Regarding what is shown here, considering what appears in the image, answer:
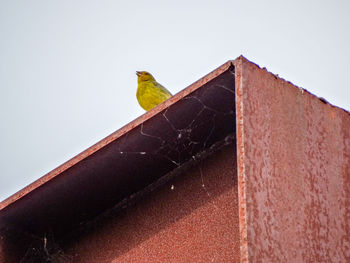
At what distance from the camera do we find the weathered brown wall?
3.98 m

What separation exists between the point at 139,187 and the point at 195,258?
2.09 ft

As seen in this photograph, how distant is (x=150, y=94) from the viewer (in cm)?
828

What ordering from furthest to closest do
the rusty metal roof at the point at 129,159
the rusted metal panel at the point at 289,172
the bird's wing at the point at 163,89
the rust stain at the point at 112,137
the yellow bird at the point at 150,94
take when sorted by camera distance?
the bird's wing at the point at 163,89 < the yellow bird at the point at 150,94 < the rusty metal roof at the point at 129,159 < the rust stain at the point at 112,137 < the rusted metal panel at the point at 289,172

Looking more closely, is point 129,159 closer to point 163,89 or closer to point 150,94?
point 150,94

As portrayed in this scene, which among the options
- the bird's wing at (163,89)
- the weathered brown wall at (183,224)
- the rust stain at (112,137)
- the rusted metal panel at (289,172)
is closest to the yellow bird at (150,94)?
the bird's wing at (163,89)

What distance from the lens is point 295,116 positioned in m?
3.89

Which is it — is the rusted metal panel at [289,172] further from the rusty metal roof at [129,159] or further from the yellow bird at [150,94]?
the yellow bird at [150,94]

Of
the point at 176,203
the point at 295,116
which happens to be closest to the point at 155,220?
the point at 176,203

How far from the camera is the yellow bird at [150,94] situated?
8180 millimetres

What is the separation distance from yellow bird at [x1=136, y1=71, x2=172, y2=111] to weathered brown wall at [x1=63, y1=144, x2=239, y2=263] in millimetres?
3624

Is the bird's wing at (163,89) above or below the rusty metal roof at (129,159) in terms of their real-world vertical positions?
→ above

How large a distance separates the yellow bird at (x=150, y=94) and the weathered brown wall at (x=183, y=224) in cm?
362

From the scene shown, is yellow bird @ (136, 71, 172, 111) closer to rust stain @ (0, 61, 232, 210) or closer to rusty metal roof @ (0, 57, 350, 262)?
rusty metal roof @ (0, 57, 350, 262)

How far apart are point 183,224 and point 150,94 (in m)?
4.20
